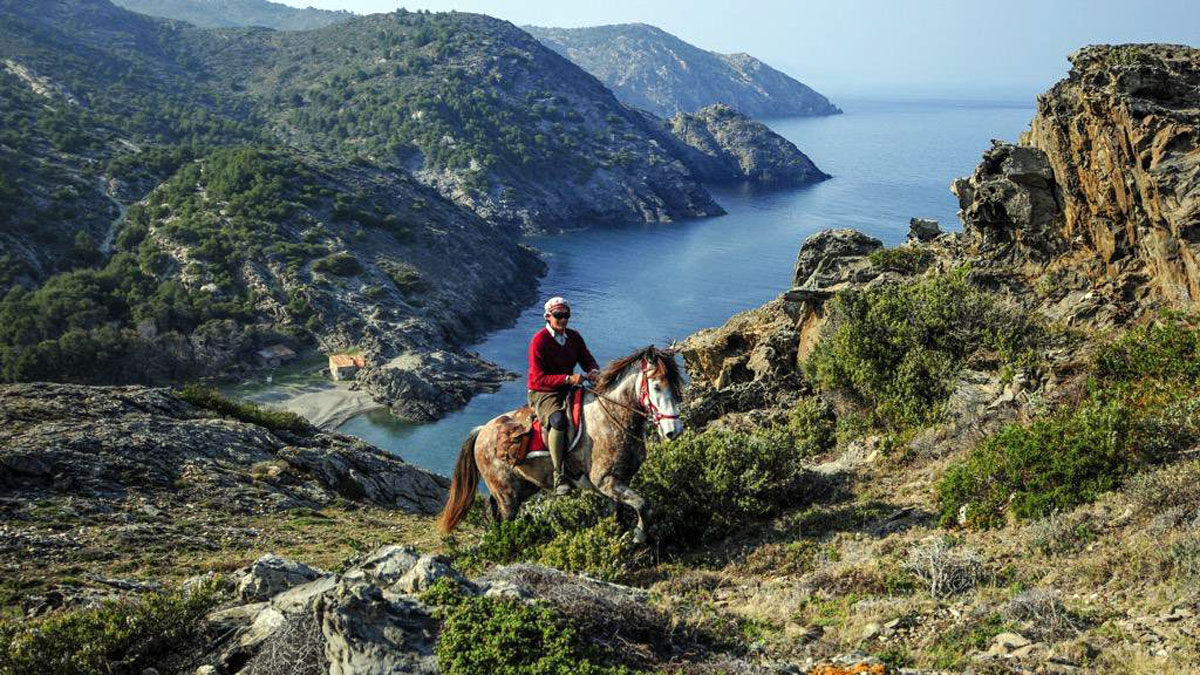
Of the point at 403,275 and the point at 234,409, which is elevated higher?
the point at 234,409

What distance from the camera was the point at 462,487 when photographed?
562 inches

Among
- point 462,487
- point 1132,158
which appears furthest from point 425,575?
point 1132,158

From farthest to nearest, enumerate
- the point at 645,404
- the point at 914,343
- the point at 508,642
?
the point at 914,343 < the point at 645,404 < the point at 508,642

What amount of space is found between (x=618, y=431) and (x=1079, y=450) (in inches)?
252

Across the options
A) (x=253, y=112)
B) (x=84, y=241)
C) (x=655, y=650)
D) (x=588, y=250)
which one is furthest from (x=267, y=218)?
(x=655, y=650)

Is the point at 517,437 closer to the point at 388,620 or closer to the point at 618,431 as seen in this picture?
the point at 618,431

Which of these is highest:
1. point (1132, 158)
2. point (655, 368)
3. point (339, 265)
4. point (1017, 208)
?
point (1132, 158)

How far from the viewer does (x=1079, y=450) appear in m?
11.3

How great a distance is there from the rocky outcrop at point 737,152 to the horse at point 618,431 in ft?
546

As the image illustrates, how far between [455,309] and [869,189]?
92498 mm

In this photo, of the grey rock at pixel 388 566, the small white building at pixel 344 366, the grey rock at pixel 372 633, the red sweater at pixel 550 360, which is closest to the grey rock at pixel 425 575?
the grey rock at pixel 388 566

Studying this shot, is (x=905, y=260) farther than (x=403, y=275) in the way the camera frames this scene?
No

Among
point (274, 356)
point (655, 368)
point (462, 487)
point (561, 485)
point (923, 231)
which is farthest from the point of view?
point (274, 356)

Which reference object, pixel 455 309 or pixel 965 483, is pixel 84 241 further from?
pixel 965 483
